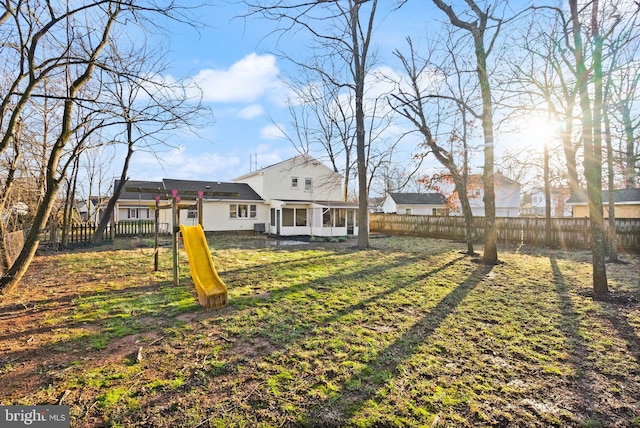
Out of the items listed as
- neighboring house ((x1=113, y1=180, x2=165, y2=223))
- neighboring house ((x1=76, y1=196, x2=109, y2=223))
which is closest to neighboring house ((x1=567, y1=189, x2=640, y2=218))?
neighboring house ((x1=113, y1=180, x2=165, y2=223))

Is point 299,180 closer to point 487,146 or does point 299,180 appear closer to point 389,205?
point 487,146

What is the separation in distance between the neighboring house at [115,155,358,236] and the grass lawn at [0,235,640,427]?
13.3 metres

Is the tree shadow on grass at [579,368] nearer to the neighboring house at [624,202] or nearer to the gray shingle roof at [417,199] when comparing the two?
the neighboring house at [624,202]

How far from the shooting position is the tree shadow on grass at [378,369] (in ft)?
7.95

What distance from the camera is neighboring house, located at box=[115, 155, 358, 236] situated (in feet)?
66.0

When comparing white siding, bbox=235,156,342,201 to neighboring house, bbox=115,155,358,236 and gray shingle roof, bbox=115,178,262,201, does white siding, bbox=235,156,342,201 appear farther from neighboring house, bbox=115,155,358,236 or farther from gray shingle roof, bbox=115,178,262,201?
gray shingle roof, bbox=115,178,262,201

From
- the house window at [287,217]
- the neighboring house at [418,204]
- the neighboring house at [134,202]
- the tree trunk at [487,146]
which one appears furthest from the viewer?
the neighboring house at [418,204]

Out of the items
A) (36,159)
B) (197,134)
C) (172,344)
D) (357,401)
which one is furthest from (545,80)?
(36,159)

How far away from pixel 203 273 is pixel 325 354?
10.7 feet

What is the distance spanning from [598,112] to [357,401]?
286 inches

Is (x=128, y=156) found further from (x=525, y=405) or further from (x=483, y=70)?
(x=525, y=405)

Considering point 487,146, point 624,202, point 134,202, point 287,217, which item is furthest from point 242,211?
point 624,202

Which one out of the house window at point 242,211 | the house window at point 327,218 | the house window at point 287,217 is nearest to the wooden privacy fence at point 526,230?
the house window at point 327,218

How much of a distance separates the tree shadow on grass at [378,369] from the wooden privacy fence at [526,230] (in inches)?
492
